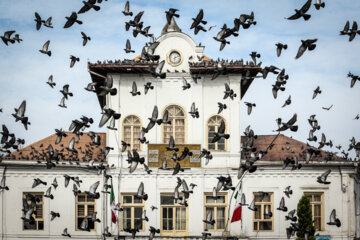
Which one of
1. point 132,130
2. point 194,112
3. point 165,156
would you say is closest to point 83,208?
point 132,130

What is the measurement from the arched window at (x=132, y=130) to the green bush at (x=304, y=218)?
797 cm

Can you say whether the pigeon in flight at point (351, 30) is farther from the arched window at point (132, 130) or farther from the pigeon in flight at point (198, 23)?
the arched window at point (132, 130)

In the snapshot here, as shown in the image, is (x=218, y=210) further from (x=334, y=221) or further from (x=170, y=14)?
(x=170, y=14)

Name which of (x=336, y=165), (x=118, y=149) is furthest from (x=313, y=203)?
(x=118, y=149)

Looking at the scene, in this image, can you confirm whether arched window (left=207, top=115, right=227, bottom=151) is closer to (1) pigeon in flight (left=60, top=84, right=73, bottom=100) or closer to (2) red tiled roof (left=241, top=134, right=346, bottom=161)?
(2) red tiled roof (left=241, top=134, right=346, bottom=161)

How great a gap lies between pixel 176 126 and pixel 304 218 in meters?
7.30

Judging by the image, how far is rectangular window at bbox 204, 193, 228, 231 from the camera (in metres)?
25.6

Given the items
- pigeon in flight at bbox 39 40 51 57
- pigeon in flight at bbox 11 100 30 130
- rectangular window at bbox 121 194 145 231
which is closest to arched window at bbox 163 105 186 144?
rectangular window at bbox 121 194 145 231

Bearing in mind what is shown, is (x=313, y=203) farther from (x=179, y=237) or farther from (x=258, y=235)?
(x=179, y=237)

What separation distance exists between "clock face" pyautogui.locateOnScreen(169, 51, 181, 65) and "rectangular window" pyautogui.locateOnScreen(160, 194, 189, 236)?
6.39m

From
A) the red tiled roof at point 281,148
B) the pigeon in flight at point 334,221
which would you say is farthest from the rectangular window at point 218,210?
the pigeon in flight at point 334,221

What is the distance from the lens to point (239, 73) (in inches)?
1035

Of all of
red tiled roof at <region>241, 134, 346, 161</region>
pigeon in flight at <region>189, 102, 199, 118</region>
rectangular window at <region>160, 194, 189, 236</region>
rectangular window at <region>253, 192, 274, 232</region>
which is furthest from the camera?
red tiled roof at <region>241, 134, 346, 161</region>

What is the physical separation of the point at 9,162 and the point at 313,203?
1469 cm
